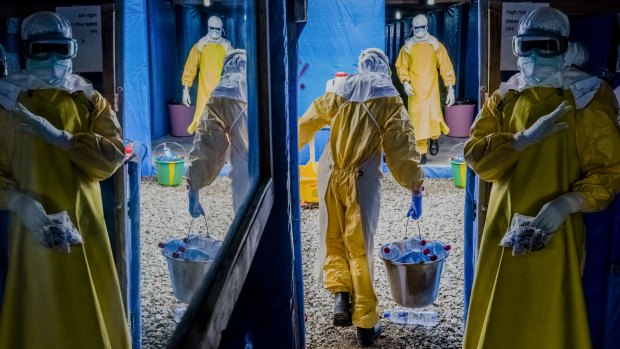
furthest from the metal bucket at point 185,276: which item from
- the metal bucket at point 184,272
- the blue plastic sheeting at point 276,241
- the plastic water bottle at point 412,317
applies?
the plastic water bottle at point 412,317

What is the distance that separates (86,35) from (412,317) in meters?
3.65

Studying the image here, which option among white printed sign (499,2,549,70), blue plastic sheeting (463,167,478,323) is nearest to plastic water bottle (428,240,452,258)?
blue plastic sheeting (463,167,478,323)

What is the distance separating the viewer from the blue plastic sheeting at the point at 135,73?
2.17ft

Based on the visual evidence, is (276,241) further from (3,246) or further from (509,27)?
(3,246)

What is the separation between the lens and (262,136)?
217 centimetres

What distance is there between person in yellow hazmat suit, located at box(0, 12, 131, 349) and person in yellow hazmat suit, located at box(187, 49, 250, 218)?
1.02 feet

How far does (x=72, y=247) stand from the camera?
0.54 meters

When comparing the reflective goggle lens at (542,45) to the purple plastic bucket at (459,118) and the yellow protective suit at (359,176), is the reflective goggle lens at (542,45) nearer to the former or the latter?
the yellow protective suit at (359,176)

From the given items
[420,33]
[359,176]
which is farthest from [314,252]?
[420,33]

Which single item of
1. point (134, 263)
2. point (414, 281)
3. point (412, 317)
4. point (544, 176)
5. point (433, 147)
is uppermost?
point (134, 263)

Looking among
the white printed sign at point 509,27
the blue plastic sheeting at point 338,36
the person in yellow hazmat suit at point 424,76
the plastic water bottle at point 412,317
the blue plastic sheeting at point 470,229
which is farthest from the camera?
the person in yellow hazmat suit at point 424,76

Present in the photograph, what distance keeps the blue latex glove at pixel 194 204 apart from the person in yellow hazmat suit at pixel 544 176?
5.56 ft

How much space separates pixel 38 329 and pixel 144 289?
225 mm

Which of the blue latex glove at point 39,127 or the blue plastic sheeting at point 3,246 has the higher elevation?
the blue latex glove at point 39,127
